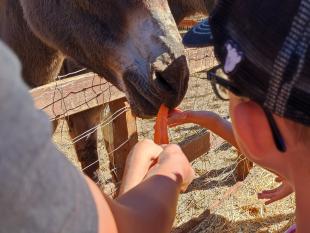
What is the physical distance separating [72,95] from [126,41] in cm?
38

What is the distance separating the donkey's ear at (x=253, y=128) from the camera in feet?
2.69

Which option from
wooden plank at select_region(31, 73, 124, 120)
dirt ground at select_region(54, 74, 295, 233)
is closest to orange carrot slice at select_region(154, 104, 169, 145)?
wooden plank at select_region(31, 73, 124, 120)

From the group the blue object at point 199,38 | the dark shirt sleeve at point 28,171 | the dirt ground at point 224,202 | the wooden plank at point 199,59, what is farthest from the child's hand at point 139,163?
the wooden plank at point 199,59

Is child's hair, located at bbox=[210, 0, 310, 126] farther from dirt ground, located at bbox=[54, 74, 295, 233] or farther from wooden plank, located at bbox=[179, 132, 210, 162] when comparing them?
wooden plank, located at bbox=[179, 132, 210, 162]

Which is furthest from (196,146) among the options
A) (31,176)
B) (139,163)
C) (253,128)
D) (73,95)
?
(31,176)

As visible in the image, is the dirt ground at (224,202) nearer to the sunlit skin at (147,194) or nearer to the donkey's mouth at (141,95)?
the donkey's mouth at (141,95)

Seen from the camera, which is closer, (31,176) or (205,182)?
(31,176)

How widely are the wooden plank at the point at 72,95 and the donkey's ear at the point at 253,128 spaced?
1336 millimetres

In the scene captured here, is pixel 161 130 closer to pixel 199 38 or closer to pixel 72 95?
pixel 199 38

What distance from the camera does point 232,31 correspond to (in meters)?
0.77

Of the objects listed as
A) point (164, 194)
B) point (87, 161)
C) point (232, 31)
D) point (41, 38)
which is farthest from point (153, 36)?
point (87, 161)

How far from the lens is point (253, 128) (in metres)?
0.83

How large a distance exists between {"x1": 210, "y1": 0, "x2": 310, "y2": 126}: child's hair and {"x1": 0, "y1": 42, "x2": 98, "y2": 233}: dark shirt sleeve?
0.37m

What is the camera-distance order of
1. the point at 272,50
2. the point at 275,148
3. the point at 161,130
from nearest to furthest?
the point at 272,50 → the point at 275,148 → the point at 161,130
